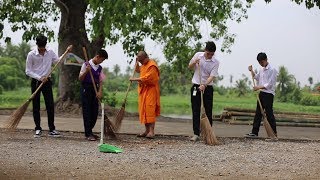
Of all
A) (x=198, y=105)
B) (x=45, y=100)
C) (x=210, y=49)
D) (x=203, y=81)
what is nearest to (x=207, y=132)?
(x=198, y=105)

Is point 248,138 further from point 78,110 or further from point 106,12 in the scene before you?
point 78,110

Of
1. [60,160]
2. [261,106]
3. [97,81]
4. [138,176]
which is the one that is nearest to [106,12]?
[97,81]

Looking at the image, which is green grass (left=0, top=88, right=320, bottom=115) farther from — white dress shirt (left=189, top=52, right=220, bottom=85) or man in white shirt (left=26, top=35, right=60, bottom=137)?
white dress shirt (left=189, top=52, right=220, bottom=85)

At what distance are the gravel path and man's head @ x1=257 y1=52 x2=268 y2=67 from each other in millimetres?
1664

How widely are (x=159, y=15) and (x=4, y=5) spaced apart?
5785mm

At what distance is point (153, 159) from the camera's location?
286 inches

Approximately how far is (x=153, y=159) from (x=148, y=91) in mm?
2641

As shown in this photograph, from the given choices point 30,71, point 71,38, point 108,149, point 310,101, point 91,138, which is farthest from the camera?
point 310,101

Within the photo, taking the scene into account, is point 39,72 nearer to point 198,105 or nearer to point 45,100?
point 45,100

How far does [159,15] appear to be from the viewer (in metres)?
13.2

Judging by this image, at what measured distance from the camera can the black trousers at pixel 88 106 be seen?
9148mm

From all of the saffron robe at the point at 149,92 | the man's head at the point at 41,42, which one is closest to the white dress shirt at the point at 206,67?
the saffron robe at the point at 149,92

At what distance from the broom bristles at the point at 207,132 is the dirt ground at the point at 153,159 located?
154 millimetres

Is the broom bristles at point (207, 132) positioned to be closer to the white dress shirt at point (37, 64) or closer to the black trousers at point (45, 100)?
the black trousers at point (45, 100)
